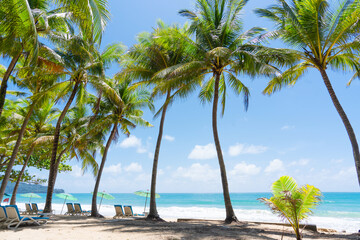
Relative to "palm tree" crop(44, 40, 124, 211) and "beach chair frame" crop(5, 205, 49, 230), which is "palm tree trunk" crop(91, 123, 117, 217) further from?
"beach chair frame" crop(5, 205, 49, 230)

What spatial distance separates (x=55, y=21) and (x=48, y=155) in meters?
12.4

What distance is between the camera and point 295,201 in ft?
18.6

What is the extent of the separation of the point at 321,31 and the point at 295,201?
6.18 m

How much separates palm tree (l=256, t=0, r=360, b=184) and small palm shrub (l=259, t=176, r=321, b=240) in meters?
3.18

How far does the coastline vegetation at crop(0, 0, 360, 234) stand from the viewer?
295 inches

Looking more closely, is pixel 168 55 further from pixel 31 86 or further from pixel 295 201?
pixel 295 201

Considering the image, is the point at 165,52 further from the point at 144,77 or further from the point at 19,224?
the point at 19,224

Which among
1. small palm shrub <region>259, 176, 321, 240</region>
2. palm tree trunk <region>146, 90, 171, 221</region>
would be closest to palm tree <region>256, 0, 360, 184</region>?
small palm shrub <region>259, 176, 321, 240</region>

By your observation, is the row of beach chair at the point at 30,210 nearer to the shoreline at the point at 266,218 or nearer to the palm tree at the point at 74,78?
the palm tree at the point at 74,78

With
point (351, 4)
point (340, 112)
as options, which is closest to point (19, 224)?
point (340, 112)

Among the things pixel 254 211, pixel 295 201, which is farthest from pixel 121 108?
pixel 254 211

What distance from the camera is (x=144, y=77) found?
43.1 ft

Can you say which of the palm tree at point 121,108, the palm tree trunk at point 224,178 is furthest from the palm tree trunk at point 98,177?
the palm tree trunk at point 224,178

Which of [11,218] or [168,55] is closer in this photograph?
[11,218]
